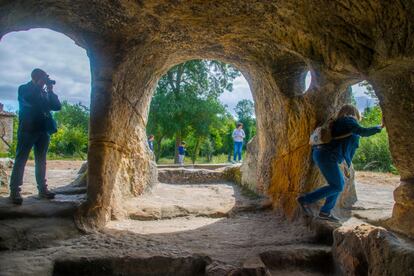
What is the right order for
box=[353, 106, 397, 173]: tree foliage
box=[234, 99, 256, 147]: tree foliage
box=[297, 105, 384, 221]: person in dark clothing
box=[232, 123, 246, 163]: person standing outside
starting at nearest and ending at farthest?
box=[297, 105, 384, 221]: person in dark clothing, box=[232, 123, 246, 163]: person standing outside, box=[353, 106, 397, 173]: tree foliage, box=[234, 99, 256, 147]: tree foliage

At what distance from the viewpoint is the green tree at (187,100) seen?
1812 cm

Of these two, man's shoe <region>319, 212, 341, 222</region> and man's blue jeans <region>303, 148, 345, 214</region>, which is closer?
man's blue jeans <region>303, 148, 345, 214</region>

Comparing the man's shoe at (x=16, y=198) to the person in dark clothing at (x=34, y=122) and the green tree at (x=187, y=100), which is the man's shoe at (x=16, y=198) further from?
the green tree at (x=187, y=100)

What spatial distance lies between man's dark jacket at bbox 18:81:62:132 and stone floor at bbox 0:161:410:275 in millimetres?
1031

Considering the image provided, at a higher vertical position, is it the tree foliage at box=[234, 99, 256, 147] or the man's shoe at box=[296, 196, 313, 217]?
the tree foliage at box=[234, 99, 256, 147]

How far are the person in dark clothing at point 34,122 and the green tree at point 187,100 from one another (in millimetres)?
12945

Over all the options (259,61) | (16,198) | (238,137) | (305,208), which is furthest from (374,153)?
(16,198)

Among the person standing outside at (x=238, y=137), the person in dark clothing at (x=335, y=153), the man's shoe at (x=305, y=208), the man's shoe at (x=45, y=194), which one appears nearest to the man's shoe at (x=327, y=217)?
the person in dark clothing at (x=335, y=153)

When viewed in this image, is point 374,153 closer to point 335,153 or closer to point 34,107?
point 335,153

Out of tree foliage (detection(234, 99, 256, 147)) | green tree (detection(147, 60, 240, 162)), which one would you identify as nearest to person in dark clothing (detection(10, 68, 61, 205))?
green tree (detection(147, 60, 240, 162))

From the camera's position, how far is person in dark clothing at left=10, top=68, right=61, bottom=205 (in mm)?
4527

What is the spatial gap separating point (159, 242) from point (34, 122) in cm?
231

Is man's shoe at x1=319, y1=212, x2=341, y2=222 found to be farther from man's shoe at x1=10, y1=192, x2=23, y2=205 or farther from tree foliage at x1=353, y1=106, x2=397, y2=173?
tree foliage at x1=353, y1=106, x2=397, y2=173

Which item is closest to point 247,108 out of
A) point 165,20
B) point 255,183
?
point 255,183
